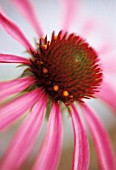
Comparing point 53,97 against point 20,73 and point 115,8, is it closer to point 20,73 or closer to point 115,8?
point 20,73

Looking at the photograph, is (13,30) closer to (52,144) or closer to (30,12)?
(30,12)

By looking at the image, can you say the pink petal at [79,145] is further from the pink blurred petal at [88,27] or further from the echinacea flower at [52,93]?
the pink blurred petal at [88,27]

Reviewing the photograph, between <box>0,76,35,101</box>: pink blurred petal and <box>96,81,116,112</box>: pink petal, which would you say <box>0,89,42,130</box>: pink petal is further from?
<box>96,81,116,112</box>: pink petal

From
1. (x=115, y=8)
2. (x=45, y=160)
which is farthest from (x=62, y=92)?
(x=115, y=8)

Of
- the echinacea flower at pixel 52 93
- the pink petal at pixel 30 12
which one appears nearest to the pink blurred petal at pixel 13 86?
the echinacea flower at pixel 52 93

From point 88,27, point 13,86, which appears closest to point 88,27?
point 88,27
